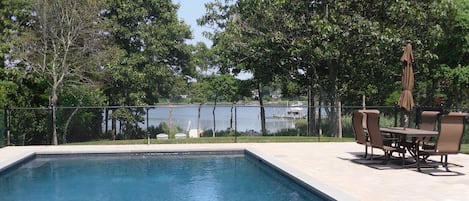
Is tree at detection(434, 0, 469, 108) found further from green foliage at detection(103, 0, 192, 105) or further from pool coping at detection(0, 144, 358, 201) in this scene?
green foliage at detection(103, 0, 192, 105)

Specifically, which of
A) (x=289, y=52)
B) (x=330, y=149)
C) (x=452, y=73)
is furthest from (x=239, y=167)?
(x=452, y=73)

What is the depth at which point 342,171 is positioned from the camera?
27.8 feet

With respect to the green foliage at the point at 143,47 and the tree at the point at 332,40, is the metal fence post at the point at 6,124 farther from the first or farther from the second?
the tree at the point at 332,40

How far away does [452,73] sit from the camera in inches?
687

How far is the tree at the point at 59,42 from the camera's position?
16.1 meters

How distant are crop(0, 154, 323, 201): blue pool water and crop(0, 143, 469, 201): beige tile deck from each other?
29 centimetres

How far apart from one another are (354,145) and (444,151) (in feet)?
17.9

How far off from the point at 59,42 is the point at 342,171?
12.2 meters

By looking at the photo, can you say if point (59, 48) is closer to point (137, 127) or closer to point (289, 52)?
point (137, 127)

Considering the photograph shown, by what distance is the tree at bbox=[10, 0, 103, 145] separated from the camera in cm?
1614

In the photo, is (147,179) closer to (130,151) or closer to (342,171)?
(130,151)

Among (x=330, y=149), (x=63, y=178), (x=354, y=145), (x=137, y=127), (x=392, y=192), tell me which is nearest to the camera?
(x=392, y=192)

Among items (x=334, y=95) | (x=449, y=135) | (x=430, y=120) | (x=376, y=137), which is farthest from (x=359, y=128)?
(x=334, y=95)

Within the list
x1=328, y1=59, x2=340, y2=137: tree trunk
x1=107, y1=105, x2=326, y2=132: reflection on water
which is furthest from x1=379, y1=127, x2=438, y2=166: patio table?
x1=328, y1=59, x2=340, y2=137: tree trunk
